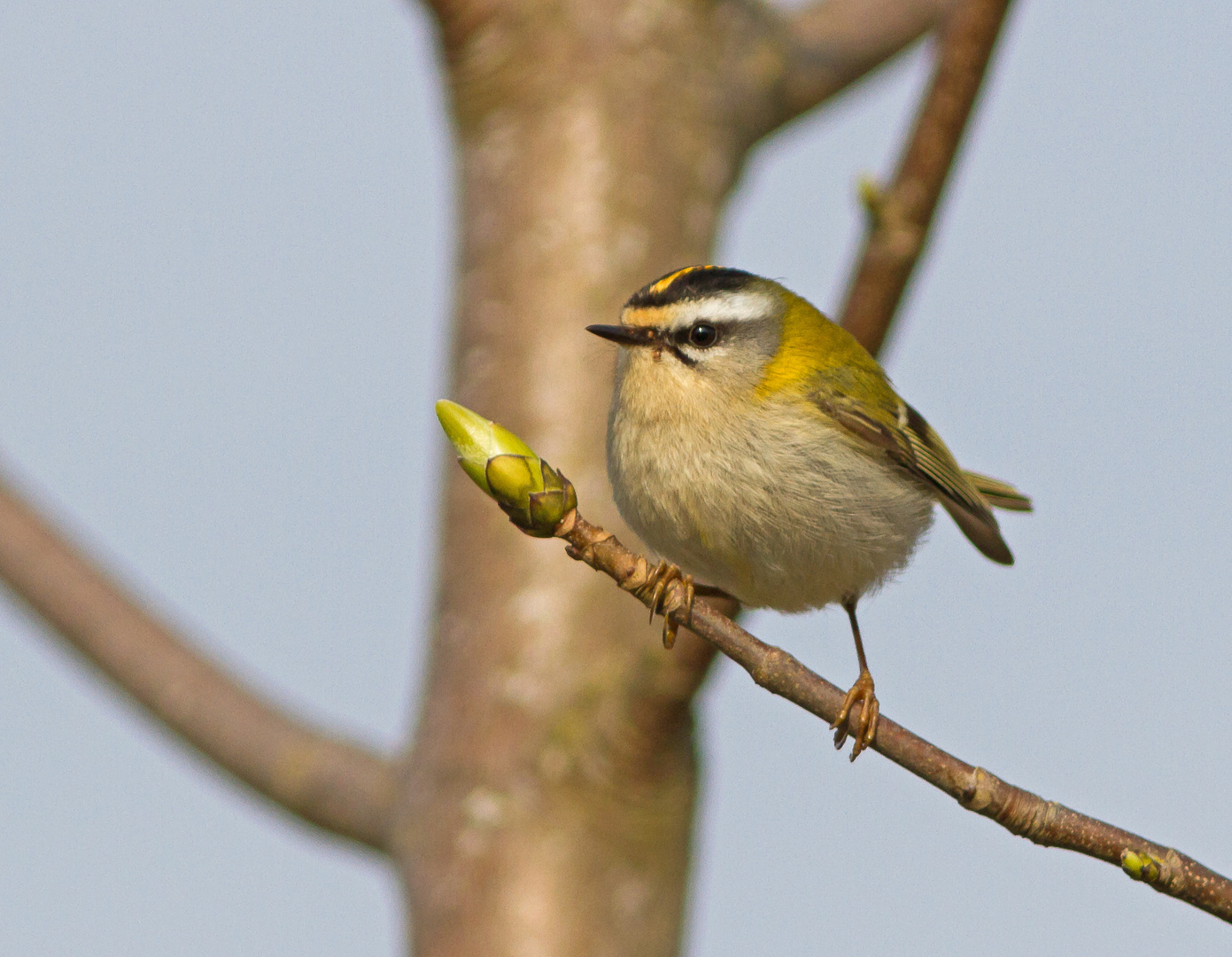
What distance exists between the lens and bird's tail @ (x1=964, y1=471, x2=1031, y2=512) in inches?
108

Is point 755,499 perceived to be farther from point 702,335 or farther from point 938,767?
point 938,767

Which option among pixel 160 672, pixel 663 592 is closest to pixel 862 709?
pixel 663 592

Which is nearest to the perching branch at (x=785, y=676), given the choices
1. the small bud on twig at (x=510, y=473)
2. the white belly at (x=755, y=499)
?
the small bud on twig at (x=510, y=473)

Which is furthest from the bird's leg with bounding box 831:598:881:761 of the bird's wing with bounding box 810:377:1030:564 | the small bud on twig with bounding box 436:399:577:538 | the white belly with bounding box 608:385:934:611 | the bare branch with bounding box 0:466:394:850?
the bare branch with bounding box 0:466:394:850

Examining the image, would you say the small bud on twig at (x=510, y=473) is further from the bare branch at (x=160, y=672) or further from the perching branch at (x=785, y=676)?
the bare branch at (x=160, y=672)

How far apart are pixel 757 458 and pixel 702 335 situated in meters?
0.25

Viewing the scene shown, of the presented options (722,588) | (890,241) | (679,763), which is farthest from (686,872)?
(890,241)

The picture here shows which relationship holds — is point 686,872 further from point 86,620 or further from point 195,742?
point 86,620

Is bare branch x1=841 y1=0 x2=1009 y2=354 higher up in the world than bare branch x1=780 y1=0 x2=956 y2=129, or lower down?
lower down

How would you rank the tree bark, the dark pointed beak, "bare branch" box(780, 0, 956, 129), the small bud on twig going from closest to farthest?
the small bud on twig → the dark pointed beak → the tree bark → "bare branch" box(780, 0, 956, 129)

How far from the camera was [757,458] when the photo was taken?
6.90ft

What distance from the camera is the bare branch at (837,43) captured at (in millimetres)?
3215

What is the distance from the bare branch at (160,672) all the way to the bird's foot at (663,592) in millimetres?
1376

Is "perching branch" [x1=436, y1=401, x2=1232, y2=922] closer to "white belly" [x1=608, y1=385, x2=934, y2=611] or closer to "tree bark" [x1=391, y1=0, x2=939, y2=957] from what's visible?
"white belly" [x1=608, y1=385, x2=934, y2=611]
